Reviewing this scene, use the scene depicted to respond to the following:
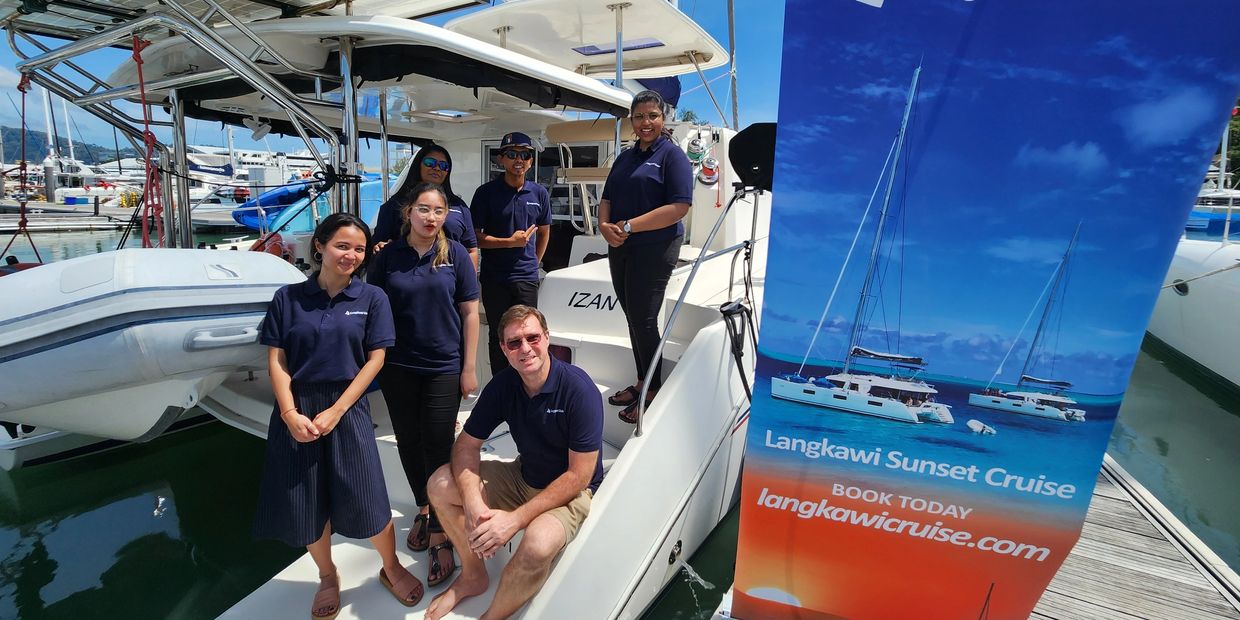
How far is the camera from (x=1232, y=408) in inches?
304

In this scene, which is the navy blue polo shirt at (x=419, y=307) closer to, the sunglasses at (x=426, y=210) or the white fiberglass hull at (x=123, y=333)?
the sunglasses at (x=426, y=210)

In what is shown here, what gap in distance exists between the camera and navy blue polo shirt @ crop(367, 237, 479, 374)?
2.37 meters

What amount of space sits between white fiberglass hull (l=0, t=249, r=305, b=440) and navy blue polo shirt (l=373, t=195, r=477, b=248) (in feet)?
1.67

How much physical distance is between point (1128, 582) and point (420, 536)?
149 inches

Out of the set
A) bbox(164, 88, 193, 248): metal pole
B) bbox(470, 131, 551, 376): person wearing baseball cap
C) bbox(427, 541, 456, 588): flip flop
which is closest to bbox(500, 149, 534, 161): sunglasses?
bbox(470, 131, 551, 376): person wearing baseball cap

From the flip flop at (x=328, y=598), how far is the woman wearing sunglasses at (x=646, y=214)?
139cm

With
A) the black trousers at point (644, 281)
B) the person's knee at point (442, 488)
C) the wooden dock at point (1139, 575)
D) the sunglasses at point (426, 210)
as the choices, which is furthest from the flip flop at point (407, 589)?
the wooden dock at point (1139, 575)

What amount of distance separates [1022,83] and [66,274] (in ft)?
11.1

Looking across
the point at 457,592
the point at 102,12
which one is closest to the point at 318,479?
the point at 457,592

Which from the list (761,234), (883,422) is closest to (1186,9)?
(883,422)

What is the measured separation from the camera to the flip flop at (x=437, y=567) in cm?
246

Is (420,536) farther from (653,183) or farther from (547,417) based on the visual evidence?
(653,183)

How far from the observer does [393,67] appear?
3143mm

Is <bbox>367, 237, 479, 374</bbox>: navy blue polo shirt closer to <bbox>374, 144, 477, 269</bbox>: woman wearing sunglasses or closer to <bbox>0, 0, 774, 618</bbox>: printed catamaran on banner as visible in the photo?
<bbox>374, 144, 477, 269</bbox>: woman wearing sunglasses
